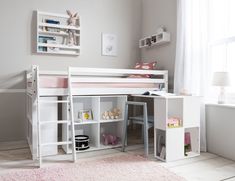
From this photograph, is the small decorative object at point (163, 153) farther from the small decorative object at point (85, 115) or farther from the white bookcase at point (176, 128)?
the small decorative object at point (85, 115)

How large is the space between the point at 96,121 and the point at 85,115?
0.20m

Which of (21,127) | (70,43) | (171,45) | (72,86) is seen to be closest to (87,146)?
(72,86)

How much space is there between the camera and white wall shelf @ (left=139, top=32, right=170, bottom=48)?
11.7 ft

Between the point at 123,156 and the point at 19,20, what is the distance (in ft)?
8.02

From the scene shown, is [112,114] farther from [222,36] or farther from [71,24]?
[222,36]

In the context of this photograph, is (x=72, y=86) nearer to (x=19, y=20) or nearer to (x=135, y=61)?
(x=19, y=20)

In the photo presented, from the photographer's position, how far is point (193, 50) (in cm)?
303

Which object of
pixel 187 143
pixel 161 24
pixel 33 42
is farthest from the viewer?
pixel 161 24

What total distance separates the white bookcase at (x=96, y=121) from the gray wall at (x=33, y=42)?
81cm

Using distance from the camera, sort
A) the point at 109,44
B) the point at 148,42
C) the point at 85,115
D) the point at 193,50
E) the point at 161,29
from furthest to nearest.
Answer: the point at 109,44 → the point at 148,42 → the point at 161,29 → the point at 85,115 → the point at 193,50

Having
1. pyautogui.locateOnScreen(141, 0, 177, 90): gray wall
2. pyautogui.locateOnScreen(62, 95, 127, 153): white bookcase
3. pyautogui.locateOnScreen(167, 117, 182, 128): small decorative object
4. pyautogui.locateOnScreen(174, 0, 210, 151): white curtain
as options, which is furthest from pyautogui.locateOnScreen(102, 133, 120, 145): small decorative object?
pyautogui.locateOnScreen(141, 0, 177, 90): gray wall

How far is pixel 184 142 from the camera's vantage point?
2.81 metres

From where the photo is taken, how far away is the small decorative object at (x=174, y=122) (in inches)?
104

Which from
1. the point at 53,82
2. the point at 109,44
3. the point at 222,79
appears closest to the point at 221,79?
the point at 222,79
